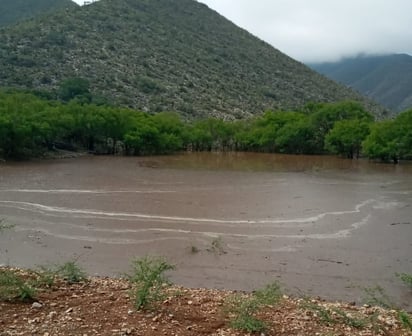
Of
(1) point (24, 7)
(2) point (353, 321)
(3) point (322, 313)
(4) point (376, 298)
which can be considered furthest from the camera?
(1) point (24, 7)

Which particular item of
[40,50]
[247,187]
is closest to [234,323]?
[247,187]

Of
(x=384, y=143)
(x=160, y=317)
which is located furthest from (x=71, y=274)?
(x=384, y=143)

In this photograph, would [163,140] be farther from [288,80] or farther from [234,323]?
[234,323]

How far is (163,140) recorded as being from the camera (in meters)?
73.3

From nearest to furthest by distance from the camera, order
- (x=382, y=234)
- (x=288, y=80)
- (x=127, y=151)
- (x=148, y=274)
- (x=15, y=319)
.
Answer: (x=15, y=319)
(x=148, y=274)
(x=382, y=234)
(x=127, y=151)
(x=288, y=80)

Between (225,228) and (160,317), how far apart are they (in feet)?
43.8

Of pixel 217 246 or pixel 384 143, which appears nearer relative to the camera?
pixel 217 246

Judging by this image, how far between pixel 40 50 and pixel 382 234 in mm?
83451

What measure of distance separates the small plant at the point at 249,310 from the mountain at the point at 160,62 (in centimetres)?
7985

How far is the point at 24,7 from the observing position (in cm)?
14025

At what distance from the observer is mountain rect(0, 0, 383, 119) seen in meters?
90.9

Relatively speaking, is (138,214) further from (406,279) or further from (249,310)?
(249,310)

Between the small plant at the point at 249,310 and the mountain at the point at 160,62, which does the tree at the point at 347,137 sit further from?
the small plant at the point at 249,310

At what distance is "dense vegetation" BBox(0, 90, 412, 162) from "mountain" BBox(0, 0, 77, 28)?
209 feet
